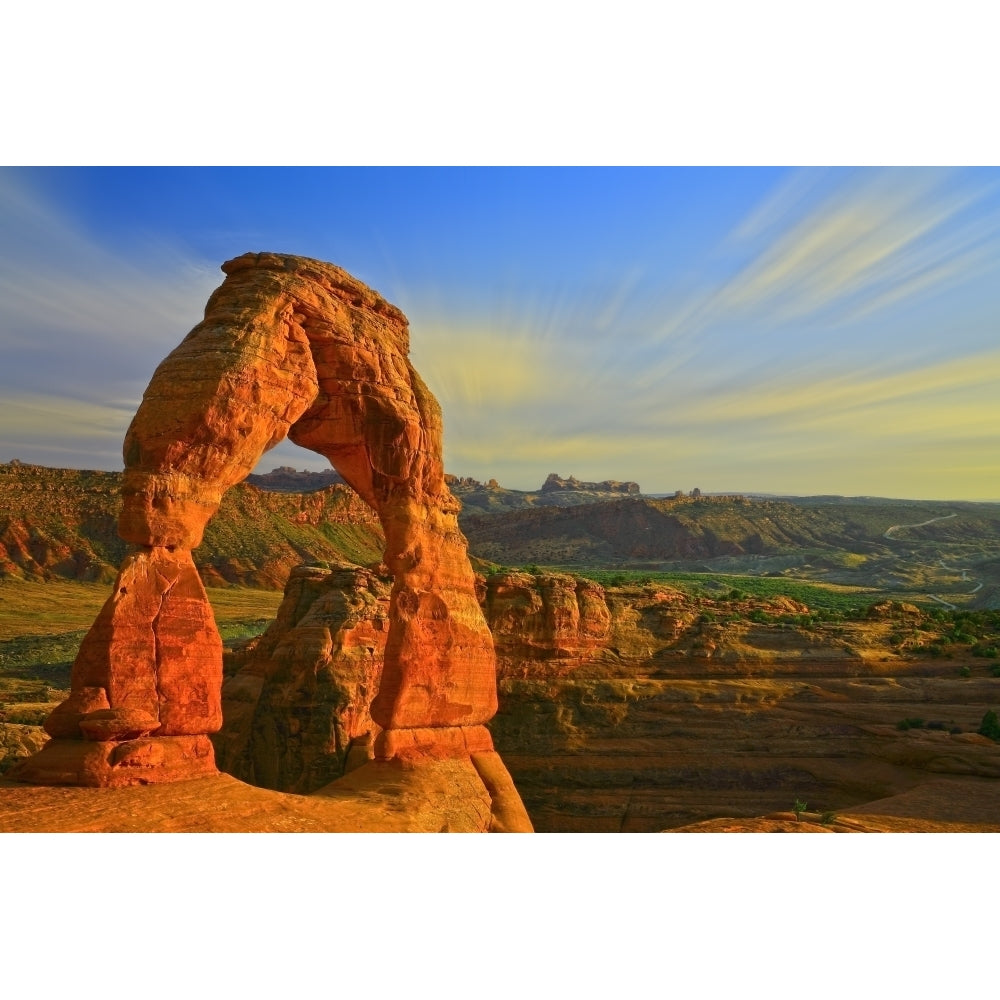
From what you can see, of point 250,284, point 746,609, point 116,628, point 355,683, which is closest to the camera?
point 116,628

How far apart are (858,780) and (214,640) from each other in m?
21.0

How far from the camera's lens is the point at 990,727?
2805cm

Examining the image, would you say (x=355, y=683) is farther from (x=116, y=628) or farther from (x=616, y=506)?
(x=616, y=506)

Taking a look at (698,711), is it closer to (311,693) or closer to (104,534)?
(311,693)

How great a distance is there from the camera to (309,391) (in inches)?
739

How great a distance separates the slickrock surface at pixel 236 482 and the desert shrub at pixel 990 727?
56.1 feet

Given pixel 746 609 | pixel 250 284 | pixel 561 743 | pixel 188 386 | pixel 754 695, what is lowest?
pixel 561 743

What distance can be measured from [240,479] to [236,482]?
1.31ft

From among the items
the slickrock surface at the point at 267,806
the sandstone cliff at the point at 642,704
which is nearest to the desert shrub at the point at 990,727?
the sandstone cliff at the point at 642,704

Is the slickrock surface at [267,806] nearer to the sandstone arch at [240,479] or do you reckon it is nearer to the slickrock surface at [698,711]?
the sandstone arch at [240,479]

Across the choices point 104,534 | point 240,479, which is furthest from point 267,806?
point 104,534

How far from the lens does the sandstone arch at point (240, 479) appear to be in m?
15.2

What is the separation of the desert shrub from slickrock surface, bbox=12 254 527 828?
56.1 feet

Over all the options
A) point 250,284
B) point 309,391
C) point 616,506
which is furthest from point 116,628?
point 616,506
